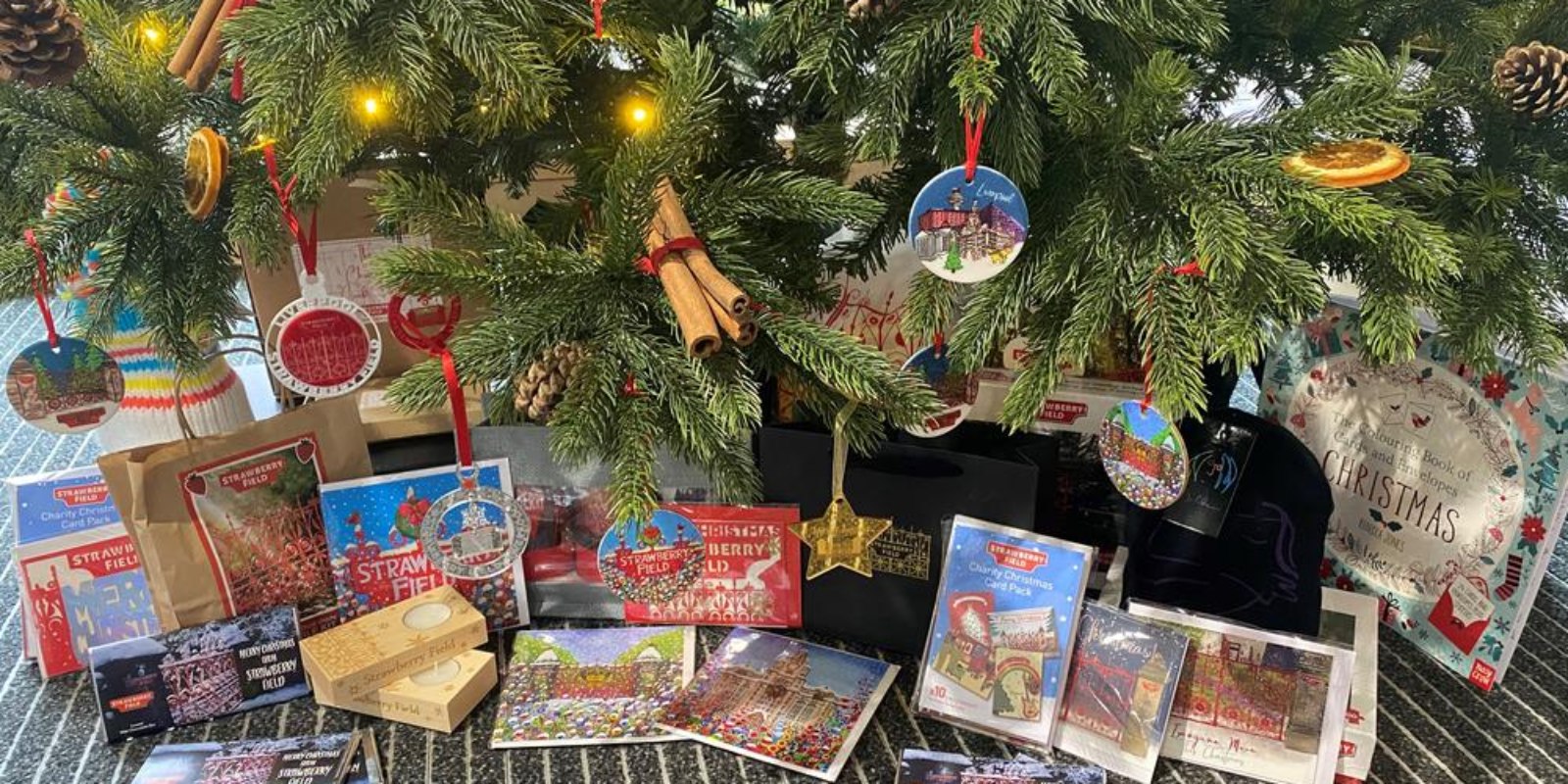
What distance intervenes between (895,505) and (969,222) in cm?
28

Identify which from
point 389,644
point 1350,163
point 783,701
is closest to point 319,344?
point 389,644

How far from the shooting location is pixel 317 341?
0.83m

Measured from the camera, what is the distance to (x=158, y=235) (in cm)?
79

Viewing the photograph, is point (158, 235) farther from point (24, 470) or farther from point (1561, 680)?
point (1561, 680)

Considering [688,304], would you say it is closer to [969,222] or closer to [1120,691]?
[969,222]

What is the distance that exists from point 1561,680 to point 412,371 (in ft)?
3.19

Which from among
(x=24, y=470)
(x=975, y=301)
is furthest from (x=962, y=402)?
(x=24, y=470)

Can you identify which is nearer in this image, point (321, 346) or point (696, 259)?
point (696, 259)

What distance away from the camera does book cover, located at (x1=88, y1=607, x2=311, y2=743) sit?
34.0 inches

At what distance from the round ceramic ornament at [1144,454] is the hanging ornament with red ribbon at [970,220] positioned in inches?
7.1

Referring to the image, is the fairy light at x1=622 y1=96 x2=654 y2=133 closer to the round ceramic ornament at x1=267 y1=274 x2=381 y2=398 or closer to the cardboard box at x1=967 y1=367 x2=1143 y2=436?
the round ceramic ornament at x1=267 y1=274 x2=381 y2=398

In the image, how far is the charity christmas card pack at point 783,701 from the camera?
84cm

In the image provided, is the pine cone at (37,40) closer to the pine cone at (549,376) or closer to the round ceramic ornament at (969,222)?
the pine cone at (549,376)

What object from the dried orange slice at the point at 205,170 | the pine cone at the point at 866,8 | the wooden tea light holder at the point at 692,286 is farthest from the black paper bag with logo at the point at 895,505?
the dried orange slice at the point at 205,170
